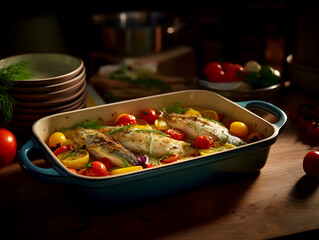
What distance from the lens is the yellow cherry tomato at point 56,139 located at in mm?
1572

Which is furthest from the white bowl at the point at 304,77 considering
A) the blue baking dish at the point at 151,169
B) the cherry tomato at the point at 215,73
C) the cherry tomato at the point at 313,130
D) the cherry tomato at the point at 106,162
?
the cherry tomato at the point at 106,162

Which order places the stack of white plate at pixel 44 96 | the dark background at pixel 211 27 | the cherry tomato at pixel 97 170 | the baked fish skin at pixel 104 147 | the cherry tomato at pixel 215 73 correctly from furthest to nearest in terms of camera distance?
the dark background at pixel 211 27
the cherry tomato at pixel 215 73
the stack of white plate at pixel 44 96
the baked fish skin at pixel 104 147
the cherry tomato at pixel 97 170

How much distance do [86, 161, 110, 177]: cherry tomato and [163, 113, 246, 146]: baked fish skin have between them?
0.46 meters

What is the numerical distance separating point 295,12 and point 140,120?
109 inches

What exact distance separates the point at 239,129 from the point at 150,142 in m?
0.38

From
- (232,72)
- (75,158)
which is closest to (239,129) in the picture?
(75,158)

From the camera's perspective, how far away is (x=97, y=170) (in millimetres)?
1363

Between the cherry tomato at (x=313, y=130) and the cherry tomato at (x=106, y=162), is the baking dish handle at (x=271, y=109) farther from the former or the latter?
the cherry tomato at (x=106, y=162)

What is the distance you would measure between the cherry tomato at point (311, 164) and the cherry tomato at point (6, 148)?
3.77 feet

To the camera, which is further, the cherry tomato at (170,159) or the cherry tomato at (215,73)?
the cherry tomato at (215,73)

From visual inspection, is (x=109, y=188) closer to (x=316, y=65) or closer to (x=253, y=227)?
(x=253, y=227)

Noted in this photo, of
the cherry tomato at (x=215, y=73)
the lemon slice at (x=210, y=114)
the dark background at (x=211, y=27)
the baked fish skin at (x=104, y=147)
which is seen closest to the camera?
the baked fish skin at (x=104, y=147)

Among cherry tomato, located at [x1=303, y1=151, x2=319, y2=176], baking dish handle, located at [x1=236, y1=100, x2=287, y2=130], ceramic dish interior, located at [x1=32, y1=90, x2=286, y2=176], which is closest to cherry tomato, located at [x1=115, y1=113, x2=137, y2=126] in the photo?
ceramic dish interior, located at [x1=32, y1=90, x2=286, y2=176]

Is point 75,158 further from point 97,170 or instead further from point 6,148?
point 6,148
